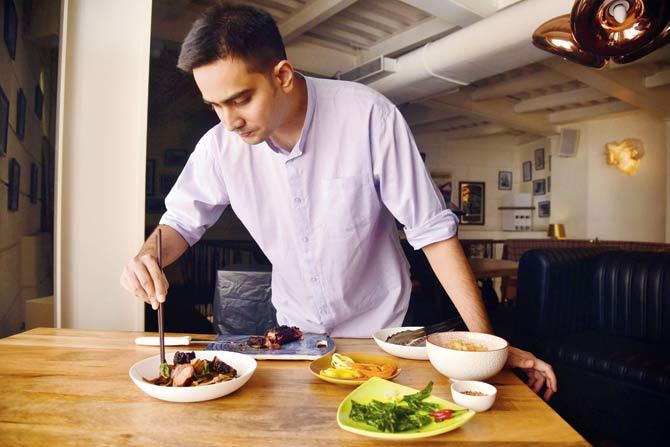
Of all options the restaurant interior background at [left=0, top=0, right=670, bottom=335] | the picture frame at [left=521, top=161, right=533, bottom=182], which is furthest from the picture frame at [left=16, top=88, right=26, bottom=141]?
the picture frame at [left=521, top=161, right=533, bottom=182]

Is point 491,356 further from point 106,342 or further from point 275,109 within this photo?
point 106,342

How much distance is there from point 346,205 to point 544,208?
9763mm

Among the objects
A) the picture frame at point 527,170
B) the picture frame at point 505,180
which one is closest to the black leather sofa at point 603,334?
the picture frame at point 527,170

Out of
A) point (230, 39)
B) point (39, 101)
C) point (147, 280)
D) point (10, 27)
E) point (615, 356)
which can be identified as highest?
point (10, 27)

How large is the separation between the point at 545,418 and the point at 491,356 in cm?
15

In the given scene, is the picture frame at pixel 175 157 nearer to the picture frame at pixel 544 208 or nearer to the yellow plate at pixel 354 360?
the yellow plate at pixel 354 360

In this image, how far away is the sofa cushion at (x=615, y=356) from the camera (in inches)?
111

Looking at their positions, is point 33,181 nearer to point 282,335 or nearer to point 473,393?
point 282,335

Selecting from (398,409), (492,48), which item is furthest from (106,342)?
(492,48)

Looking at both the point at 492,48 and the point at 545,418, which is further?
the point at 492,48

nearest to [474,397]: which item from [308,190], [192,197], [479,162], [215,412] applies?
[215,412]

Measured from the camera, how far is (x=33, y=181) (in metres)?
3.33

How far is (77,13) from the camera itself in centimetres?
230

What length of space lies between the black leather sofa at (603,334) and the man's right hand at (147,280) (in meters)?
2.83
